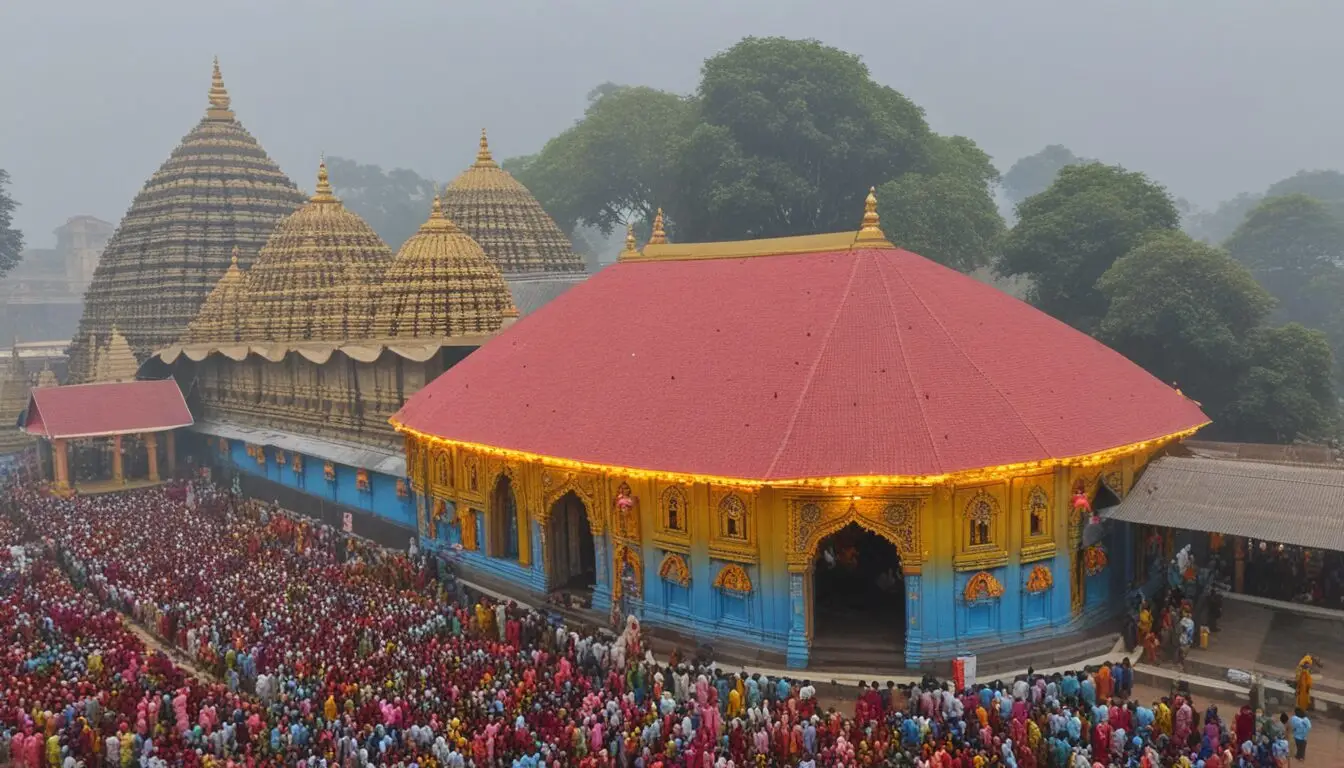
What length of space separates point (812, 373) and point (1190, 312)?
18568 millimetres

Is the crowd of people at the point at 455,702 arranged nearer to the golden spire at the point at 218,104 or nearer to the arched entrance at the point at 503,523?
the arched entrance at the point at 503,523

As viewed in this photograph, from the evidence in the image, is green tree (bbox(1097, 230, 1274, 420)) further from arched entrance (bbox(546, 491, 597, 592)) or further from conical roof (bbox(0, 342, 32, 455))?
conical roof (bbox(0, 342, 32, 455))

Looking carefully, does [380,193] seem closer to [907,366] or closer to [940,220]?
[940,220]

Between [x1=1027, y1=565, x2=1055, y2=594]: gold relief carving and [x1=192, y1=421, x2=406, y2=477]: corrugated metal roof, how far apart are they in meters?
15.6

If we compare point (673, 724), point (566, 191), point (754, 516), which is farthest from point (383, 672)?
point (566, 191)

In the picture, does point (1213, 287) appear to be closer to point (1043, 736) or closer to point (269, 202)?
point (1043, 736)

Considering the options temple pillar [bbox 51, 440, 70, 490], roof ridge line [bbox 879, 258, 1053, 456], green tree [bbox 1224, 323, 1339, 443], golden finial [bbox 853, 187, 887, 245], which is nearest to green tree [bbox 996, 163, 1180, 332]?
green tree [bbox 1224, 323, 1339, 443]

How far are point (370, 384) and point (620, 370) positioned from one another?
12770 millimetres

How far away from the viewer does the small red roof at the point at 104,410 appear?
109 ft

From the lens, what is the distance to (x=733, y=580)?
17.7 metres

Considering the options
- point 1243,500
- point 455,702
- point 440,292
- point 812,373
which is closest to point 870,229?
point 812,373

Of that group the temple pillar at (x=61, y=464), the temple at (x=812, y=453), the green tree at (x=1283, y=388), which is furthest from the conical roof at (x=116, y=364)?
the green tree at (x=1283, y=388)

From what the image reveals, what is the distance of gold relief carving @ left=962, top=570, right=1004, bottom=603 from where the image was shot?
1689 cm

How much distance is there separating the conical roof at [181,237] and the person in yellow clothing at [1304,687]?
3961cm
